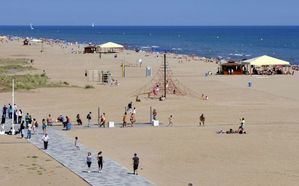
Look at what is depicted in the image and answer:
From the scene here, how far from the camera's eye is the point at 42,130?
25.0 meters

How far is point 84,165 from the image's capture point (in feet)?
62.3

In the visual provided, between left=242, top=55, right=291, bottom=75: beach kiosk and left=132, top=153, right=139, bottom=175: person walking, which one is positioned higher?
left=242, top=55, right=291, bottom=75: beach kiosk

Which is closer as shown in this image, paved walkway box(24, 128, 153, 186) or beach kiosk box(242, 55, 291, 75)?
paved walkway box(24, 128, 153, 186)

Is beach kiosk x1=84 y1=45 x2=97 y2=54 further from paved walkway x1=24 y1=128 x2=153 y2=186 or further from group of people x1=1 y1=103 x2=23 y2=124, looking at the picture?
paved walkway x1=24 y1=128 x2=153 y2=186

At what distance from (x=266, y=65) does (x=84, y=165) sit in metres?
33.3

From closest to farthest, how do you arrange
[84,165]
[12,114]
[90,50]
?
[84,165], [12,114], [90,50]

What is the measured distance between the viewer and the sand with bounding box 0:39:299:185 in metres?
18.7

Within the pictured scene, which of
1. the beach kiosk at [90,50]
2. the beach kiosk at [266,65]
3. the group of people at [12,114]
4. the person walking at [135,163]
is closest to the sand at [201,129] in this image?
the person walking at [135,163]

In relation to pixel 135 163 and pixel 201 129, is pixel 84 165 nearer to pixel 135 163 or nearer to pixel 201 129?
pixel 135 163

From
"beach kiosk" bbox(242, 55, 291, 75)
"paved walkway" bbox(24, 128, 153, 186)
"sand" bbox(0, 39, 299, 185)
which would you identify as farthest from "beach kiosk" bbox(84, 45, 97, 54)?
"paved walkway" bbox(24, 128, 153, 186)

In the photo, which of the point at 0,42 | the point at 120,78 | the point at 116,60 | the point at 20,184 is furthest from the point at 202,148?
the point at 0,42

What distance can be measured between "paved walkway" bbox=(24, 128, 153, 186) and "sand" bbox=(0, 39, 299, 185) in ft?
1.58

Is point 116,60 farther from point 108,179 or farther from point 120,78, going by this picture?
point 108,179

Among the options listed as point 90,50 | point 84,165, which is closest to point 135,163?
point 84,165
